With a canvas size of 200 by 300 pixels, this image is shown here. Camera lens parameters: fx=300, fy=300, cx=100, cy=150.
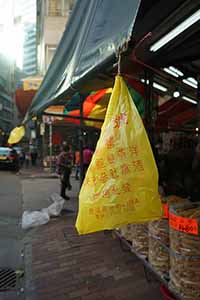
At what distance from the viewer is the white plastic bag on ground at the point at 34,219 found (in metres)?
6.70

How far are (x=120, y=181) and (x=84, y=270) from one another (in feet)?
8.84

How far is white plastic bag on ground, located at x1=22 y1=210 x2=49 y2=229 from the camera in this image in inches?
264

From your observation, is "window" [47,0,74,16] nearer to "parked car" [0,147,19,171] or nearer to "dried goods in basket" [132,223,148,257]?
"parked car" [0,147,19,171]

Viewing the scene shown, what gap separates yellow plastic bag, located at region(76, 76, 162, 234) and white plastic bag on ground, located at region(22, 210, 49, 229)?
16.4 ft

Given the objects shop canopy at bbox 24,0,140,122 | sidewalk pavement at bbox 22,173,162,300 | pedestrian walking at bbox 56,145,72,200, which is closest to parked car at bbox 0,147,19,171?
pedestrian walking at bbox 56,145,72,200

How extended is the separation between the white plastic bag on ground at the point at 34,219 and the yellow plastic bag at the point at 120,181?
4990mm

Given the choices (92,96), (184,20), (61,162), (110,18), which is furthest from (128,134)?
(61,162)

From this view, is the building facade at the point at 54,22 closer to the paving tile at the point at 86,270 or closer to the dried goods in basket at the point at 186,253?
the paving tile at the point at 86,270

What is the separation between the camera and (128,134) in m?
2.04

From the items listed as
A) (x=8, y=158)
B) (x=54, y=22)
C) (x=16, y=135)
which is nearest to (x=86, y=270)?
(x=16, y=135)

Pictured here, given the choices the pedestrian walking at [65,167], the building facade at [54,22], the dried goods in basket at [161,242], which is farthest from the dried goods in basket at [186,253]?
the building facade at [54,22]

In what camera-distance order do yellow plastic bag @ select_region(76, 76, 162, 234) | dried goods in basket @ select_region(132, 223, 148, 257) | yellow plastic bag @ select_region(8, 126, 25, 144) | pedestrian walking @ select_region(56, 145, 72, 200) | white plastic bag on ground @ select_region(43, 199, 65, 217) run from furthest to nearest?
pedestrian walking @ select_region(56, 145, 72, 200), white plastic bag on ground @ select_region(43, 199, 65, 217), yellow plastic bag @ select_region(8, 126, 25, 144), dried goods in basket @ select_region(132, 223, 148, 257), yellow plastic bag @ select_region(76, 76, 162, 234)

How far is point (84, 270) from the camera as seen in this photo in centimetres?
420

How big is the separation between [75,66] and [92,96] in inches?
169
